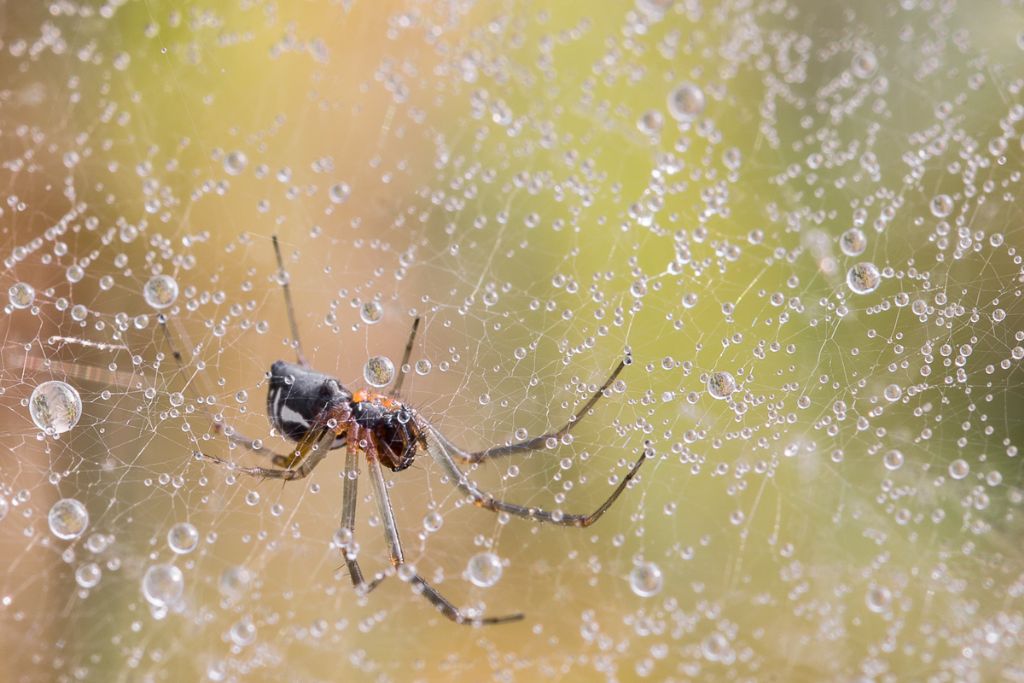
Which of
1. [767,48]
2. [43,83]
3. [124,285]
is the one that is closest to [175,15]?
[43,83]

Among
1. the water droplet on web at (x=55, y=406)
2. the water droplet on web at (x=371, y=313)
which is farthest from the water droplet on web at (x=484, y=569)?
the water droplet on web at (x=55, y=406)

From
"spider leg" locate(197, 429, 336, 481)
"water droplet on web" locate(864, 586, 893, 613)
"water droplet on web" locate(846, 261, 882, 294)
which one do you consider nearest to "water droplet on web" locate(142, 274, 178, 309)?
"spider leg" locate(197, 429, 336, 481)

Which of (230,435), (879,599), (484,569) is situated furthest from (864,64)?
(230,435)

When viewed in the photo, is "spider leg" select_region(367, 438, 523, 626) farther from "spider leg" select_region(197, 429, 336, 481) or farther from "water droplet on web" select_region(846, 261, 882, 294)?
Result: "water droplet on web" select_region(846, 261, 882, 294)

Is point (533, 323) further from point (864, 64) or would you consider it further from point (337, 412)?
point (864, 64)

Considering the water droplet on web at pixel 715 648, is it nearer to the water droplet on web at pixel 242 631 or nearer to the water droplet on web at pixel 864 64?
the water droplet on web at pixel 242 631

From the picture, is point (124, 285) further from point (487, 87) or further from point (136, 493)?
point (487, 87)
